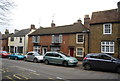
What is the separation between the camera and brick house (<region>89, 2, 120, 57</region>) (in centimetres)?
1773

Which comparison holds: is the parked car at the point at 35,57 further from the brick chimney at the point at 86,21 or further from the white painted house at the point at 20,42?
the white painted house at the point at 20,42

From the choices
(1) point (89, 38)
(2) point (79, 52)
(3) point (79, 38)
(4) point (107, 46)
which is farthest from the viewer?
(3) point (79, 38)

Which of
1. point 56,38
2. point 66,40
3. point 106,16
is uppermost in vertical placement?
point 106,16

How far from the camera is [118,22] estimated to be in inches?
699

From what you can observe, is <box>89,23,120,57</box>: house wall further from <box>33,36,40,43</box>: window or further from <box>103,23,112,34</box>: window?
<box>33,36,40,43</box>: window

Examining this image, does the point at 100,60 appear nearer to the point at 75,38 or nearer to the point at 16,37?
the point at 75,38

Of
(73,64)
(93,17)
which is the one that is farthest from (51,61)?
(93,17)

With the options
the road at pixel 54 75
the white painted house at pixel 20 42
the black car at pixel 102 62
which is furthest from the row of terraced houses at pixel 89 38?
the road at pixel 54 75

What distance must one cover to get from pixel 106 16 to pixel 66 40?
835 centimetres

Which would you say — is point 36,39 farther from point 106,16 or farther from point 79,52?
point 106,16

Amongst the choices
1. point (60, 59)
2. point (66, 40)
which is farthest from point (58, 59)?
point (66, 40)

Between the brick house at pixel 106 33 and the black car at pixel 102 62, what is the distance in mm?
6321

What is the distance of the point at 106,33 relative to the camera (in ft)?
60.9

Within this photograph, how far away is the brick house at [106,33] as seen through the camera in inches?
698
